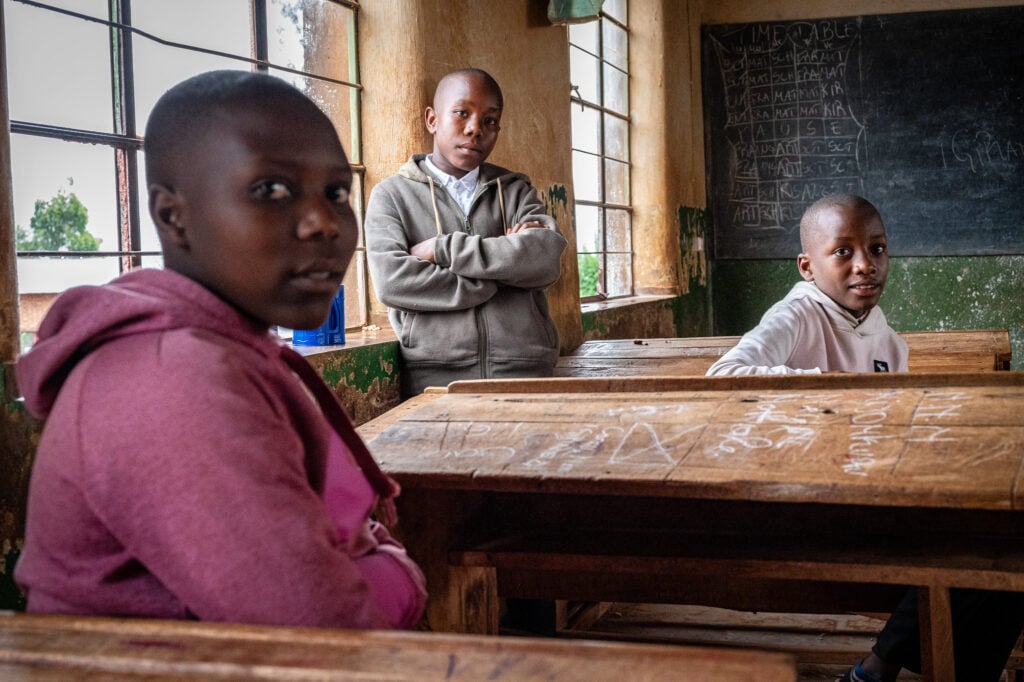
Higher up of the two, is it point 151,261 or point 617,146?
point 617,146

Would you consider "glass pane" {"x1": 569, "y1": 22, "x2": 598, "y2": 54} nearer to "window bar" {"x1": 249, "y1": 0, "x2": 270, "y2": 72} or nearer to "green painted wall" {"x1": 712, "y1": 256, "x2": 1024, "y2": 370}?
"green painted wall" {"x1": 712, "y1": 256, "x2": 1024, "y2": 370}

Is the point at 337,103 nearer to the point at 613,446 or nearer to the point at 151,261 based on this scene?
the point at 151,261

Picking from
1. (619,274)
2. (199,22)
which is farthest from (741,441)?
(619,274)

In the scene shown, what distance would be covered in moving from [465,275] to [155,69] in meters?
1.01

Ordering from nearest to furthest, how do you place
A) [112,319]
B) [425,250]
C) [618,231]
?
[112,319], [425,250], [618,231]

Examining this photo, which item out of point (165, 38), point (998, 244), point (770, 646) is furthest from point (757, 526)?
point (998, 244)

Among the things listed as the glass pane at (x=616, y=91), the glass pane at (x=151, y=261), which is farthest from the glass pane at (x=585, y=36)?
the glass pane at (x=151, y=261)

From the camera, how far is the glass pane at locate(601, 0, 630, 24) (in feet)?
21.5

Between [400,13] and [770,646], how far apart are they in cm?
239

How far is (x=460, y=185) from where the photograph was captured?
328 cm

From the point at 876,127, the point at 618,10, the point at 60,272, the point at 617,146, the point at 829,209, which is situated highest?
the point at 618,10

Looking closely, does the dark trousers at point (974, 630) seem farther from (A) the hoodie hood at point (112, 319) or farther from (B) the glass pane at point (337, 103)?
(B) the glass pane at point (337, 103)

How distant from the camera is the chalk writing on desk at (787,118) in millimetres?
7664

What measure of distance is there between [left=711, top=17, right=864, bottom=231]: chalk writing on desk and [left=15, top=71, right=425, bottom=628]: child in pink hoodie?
7.11 metres
